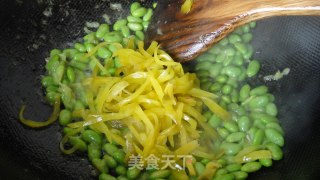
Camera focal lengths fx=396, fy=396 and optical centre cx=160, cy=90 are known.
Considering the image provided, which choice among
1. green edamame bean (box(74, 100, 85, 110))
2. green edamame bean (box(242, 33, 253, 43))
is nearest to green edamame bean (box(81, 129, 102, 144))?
green edamame bean (box(74, 100, 85, 110))

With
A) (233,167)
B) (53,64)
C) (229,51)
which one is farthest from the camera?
(229,51)

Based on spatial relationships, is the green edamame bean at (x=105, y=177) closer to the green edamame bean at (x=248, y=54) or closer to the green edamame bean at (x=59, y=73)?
the green edamame bean at (x=59, y=73)

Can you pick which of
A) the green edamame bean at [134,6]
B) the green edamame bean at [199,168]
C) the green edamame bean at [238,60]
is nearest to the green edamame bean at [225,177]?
the green edamame bean at [199,168]

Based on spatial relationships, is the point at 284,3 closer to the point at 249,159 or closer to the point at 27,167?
the point at 249,159

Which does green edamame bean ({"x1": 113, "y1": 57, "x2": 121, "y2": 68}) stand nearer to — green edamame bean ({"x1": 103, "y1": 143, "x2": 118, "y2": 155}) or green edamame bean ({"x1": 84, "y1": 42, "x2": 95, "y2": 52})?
green edamame bean ({"x1": 84, "y1": 42, "x2": 95, "y2": 52})

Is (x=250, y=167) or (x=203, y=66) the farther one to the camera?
(x=203, y=66)

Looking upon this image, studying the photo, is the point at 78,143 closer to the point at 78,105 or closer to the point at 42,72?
the point at 78,105

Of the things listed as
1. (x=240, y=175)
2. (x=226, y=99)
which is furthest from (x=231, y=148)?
(x=226, y=99)

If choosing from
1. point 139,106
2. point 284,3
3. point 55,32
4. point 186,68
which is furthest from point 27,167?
point 284,3
